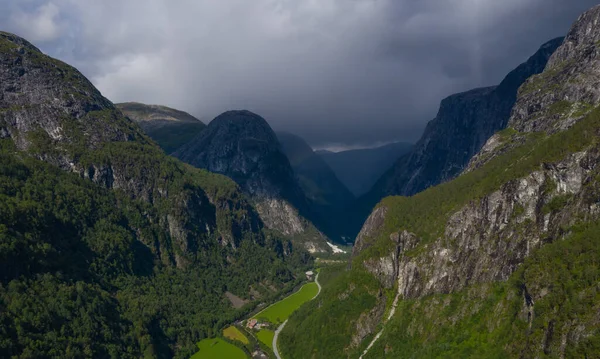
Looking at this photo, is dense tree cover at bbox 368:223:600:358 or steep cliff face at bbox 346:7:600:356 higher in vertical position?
steep cliff face at bbox 346:7:600:356

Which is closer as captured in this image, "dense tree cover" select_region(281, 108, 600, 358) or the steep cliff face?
"dense tree cover" select_region(281, 108, 600, 358)

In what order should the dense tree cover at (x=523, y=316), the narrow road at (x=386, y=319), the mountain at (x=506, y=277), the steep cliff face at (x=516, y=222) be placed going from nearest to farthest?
the dense tree cover at (x=523, y=316) < the mountain at (x=506, y=277) < the steep cliff face at (x=516, y=222) < the narrow road at (x=386, y=319)

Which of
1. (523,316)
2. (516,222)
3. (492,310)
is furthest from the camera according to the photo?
(516,222)

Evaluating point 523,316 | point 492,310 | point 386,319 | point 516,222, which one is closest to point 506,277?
point 492,310

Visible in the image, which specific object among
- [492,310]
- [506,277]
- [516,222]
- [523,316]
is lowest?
[523,316]

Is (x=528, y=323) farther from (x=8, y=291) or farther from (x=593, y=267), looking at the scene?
(x=8, y=291)

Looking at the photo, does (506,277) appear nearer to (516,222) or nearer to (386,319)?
(516,222)

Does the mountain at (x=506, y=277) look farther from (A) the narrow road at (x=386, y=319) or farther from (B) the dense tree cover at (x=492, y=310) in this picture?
(A) the narrow road at (x=386, y=319)

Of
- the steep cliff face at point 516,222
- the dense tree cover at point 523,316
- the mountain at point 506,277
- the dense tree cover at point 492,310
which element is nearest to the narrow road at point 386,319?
the mountain at point 506,277

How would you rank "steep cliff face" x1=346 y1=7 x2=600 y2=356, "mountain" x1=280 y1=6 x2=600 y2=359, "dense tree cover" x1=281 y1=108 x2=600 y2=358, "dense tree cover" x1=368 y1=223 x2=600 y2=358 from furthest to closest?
"steep cliff face" x1=346 y1=7 x2=600 y2=356 < "mountain" x1=280 y1=6 x2=600 y2=359 < "dense tree cover" x1=281 y1=108 x2=600 y2=358 < "dense tree cover" x1=368 y1=223 x2=600 y2=358

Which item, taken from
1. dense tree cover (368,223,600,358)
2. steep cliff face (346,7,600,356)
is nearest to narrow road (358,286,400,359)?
steep cliff face (346,7,600,356)

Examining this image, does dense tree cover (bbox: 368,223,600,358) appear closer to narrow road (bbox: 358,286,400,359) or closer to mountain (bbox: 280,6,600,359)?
mountain (bbox: 280,6,600,359)

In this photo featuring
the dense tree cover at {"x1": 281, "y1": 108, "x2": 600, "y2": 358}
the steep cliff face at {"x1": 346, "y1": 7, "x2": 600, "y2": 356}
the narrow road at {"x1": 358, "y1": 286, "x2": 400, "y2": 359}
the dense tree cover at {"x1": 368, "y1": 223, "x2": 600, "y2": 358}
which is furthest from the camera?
the narrow road at {"x1": 358, "y1": 286, "x2": 400, "y2": 359}

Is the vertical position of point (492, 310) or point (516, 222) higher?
point (516, 222)
